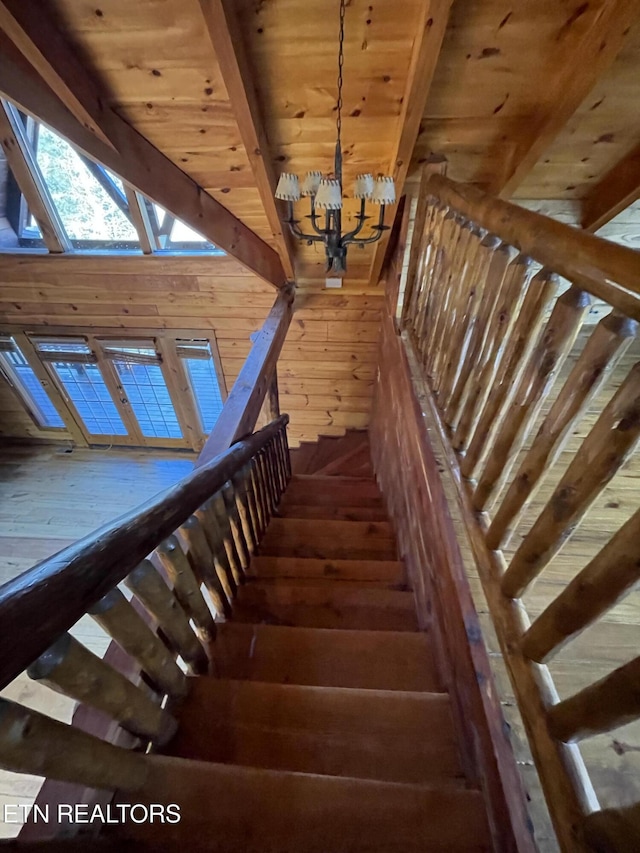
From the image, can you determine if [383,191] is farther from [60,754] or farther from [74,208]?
[74,208]

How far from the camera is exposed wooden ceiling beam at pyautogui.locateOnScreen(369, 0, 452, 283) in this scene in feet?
4.48

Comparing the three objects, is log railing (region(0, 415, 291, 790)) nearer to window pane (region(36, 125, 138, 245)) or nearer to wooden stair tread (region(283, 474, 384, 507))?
wooden stair tread (region(283, 474, 384, 507))

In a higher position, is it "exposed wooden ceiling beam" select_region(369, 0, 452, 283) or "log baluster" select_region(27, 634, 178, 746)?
"exposed wooden ceiling beam" select_region(369, 0, 452, 283)

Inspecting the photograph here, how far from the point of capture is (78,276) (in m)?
4.08

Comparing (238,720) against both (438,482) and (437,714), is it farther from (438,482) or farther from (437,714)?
(438,482)

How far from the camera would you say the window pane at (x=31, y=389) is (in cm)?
512

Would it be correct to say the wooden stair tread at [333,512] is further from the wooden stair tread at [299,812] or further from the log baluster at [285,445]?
the wooden stair tread at [299,812]

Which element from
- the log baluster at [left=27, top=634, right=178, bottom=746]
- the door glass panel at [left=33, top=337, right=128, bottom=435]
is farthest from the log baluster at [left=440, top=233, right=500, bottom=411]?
the door glass panel at [left=33, top=337, right=128, bottom=435]

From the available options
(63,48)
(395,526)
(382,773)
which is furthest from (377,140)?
(382,773)

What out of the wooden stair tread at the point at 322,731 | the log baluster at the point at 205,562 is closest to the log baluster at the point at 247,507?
the log baluster at the point at 205,562

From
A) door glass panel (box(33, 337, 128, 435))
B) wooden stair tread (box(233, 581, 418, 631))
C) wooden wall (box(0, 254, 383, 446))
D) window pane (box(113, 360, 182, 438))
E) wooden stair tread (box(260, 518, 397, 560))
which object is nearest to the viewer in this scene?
wooden stair tread (box(233, 581, 418, 631))

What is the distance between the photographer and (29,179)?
3.44 metres

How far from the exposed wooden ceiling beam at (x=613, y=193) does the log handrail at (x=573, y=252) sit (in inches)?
64.8

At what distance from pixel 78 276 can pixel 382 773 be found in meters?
4.63
